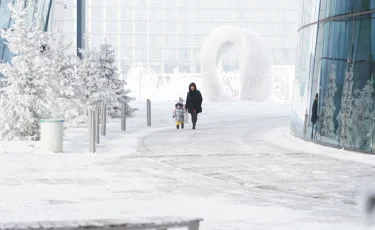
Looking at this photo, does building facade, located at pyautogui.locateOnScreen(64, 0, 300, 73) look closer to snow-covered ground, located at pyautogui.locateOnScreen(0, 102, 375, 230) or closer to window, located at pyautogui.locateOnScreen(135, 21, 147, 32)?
window, located at pyautogui.locateOnScreen(135, 21, 147, 32)

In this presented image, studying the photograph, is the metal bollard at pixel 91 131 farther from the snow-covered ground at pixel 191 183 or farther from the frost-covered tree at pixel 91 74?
the frost-covered tree at pixel 91 74

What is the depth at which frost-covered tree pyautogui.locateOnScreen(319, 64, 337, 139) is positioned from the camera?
1798 cm

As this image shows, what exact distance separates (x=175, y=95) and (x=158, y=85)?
27.4 ft

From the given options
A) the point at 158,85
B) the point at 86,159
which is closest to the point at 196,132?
the point at 86,159

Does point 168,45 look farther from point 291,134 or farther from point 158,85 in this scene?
point 291,134

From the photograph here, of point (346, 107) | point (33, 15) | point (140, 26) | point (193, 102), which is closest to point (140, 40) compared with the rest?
point (140, 26)

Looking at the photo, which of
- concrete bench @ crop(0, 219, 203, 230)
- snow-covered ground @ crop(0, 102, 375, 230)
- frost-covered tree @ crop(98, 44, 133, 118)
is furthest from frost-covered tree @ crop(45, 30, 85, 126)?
concrete bench @ crop(0, 219, 203, 230)

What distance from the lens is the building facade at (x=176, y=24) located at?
152 meters

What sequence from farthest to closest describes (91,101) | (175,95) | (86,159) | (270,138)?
(175,95)
(91,101)
(270,138)
(86,159)

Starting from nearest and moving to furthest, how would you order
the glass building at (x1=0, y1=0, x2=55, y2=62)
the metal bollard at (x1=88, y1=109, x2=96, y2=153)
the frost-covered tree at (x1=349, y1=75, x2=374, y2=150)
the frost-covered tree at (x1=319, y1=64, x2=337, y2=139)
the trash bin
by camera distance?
the trash bin
the metal bollard at (x1=88, y1=109, x2=96, y2=153)
the frost-covered tree at (x1=349, y1=75, x2=374, y2=150)
the frost-covered tree at (x1=319, y1=64, x2=337, y2=139)
the glass building at (x1=0, y1=0, x2=55, y2=62)

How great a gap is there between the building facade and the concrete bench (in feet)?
483

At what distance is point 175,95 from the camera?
11562 centimetres

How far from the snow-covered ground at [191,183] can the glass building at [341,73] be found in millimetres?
586

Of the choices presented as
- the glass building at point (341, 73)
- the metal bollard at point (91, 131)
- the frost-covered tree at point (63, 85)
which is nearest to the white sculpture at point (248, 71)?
the frost-covered tree at point (63, 85)
